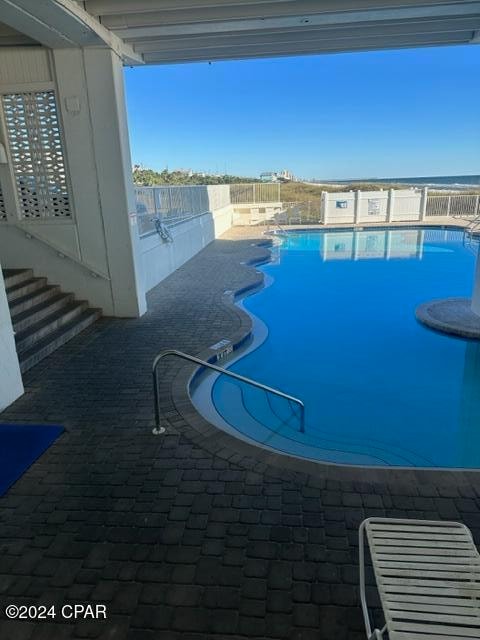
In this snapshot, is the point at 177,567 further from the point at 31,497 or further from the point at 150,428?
the point at 150,428

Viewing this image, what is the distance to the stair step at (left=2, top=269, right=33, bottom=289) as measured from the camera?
18.9 ft

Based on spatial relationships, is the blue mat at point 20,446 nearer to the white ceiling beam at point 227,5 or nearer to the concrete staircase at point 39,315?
the concrete staircase at point 39,315

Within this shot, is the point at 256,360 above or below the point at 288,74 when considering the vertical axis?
below

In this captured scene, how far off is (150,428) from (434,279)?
29.0 feet

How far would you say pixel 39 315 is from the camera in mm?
5559

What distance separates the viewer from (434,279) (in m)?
9.84

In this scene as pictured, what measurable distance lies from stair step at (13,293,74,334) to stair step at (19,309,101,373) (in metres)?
0.29

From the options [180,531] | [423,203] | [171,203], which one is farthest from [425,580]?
[423,203]

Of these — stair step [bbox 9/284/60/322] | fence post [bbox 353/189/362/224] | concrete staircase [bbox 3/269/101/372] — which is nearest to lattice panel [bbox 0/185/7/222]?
concrete staircase [bbox 3/269/101/372]

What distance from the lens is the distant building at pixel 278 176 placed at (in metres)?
58.1

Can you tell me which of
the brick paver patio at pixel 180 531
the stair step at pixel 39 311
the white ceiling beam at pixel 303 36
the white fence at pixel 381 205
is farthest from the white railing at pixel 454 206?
the brick paver patio at pixel 180 531

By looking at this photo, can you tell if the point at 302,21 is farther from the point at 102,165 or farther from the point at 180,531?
the point at 180,531

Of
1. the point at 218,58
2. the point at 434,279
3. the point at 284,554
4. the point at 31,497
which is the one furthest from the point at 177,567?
the point at 434,279

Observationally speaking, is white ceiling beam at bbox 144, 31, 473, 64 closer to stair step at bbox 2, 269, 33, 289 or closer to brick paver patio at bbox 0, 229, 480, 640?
stair step at bbox 2, 269, 33, 289
